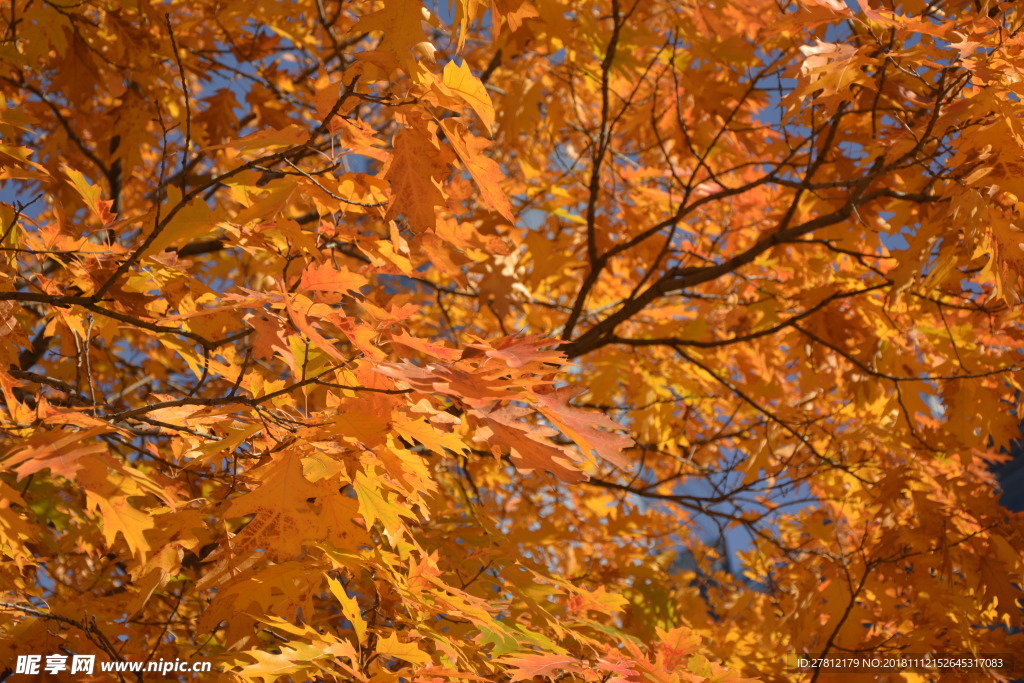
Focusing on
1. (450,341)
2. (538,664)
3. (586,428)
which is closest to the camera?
(586,428)

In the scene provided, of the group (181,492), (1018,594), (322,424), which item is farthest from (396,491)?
(1018,594)

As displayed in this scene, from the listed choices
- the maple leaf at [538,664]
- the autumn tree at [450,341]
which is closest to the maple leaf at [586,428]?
the autumn tree at [450,341]

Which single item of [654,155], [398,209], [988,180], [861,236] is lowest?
[398,209]

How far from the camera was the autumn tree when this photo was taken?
4.42 feet

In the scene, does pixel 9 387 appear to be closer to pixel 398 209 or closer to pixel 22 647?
pixel 22 647

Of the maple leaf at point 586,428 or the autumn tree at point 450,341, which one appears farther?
the autumn tree at point 450,341

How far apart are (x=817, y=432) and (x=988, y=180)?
2.19 metres

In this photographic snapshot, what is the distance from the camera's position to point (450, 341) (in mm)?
2881

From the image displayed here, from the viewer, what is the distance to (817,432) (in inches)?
151

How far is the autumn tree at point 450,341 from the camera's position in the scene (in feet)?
4.42

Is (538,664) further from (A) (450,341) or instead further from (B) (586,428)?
(A) (450,341)

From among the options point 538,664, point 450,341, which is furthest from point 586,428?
point 450,341

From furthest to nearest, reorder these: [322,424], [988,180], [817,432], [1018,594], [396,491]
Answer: [817,432], [1018,594], [988,180], [396,491], [322,424]

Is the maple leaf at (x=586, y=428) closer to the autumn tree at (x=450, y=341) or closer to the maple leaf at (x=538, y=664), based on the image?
the autumn tree at (x=450, y=341)
